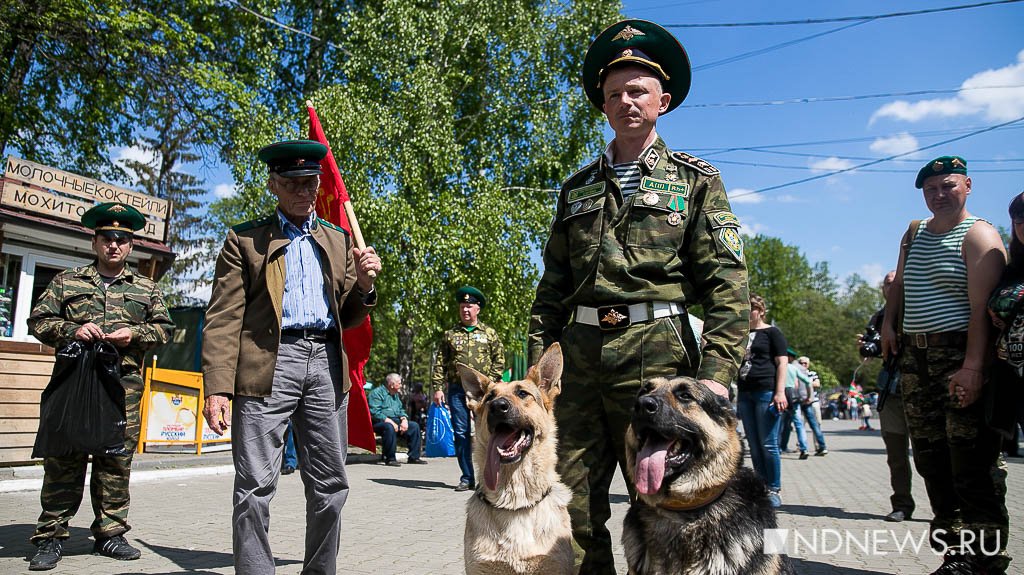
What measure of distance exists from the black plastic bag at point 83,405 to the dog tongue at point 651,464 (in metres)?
4.35

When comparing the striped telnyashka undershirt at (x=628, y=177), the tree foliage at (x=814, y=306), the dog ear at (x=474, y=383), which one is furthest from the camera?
the tree foliage at (x=814, y=306)

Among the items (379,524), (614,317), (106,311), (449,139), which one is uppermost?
(449,139)

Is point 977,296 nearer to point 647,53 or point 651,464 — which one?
point 647,53

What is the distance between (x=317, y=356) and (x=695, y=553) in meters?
2.34

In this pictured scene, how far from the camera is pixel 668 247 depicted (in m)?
3.12

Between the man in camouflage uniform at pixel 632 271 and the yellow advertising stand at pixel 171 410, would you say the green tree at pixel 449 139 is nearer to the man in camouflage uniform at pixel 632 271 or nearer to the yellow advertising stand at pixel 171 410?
the yellow advertising stand at pixel 171 410

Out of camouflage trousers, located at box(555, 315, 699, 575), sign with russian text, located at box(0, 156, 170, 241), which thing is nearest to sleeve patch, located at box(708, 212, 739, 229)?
camouflage trousers, located at box(555, 315, 699, 575)

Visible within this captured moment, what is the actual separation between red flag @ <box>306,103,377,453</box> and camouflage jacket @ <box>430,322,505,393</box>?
4.49 m

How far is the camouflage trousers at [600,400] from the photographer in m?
3.06

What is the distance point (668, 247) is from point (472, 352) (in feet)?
21.1

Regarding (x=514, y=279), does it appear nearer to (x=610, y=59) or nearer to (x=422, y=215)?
(x=422, y=215)

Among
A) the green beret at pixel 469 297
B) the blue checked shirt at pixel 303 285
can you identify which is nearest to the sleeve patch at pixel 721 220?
the blue checked shirt at pixel 303 285

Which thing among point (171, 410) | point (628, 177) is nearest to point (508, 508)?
point (628, 177)

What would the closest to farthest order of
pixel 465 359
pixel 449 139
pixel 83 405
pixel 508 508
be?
pixel 508 508 → pixel 83 405 → pixel 465 359 → pixel 449 139
